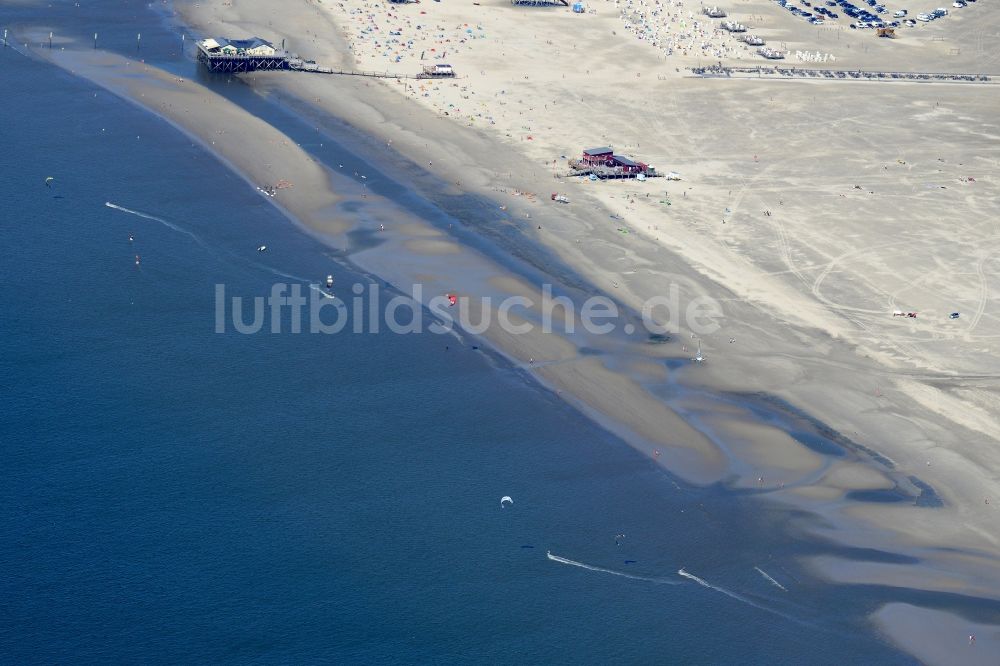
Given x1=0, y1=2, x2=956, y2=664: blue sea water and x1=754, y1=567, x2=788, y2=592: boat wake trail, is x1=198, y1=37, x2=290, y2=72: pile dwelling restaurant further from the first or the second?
x1=754, y1=567, x2=788, y2=592: boat wake trail

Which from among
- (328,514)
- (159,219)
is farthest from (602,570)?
(159,219)

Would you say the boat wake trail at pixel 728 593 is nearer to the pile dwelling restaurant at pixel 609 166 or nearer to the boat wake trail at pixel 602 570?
the boat wake trail at pixel 602 570

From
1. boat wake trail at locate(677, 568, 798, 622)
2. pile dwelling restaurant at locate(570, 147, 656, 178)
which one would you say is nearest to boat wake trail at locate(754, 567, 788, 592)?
boat wake trail at locate(677, 568, 798, 622)

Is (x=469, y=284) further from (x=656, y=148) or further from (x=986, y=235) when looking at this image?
(x=986, y=235)

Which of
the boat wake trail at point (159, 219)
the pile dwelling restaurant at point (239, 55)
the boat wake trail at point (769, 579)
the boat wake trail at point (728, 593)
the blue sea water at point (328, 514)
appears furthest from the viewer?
the pile dwelling restaurant at point (239, 55)

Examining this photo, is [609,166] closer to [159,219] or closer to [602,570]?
[159,219]

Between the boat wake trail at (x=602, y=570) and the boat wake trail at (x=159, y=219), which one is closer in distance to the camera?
the boat wake trail at (x=602, y=570)

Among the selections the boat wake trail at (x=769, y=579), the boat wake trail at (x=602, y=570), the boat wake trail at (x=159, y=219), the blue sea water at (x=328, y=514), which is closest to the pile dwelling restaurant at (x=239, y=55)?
the boat wake trail at (x=159, y=219)
